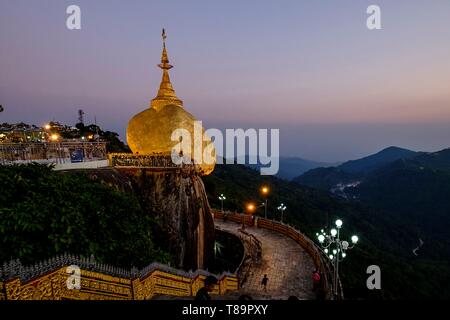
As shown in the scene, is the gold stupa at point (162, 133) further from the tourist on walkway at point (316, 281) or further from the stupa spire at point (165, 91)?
the tourist on walkway at point (316, 281)

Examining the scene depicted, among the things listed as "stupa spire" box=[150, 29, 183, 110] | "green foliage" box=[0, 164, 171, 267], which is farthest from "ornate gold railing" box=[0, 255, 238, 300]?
"stupa spire" box=[150, 29, 183, 110]

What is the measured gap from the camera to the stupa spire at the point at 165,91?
61.4 feet

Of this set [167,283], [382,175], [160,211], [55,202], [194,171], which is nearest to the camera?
[55,202]

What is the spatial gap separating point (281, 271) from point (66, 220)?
1285 cm

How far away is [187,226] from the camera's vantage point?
14.4 meters

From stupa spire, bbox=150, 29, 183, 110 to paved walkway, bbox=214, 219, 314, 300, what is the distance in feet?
42.1

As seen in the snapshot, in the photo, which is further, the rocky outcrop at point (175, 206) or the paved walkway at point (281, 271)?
the rocky outcrop at point (175, 206)

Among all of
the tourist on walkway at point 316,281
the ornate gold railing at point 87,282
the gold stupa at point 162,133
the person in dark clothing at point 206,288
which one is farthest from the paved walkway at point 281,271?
the person in dark clothing at point 206,288

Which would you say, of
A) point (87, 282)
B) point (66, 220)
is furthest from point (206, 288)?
point (66, 220)

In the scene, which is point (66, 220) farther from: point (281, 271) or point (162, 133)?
point (281, 271)

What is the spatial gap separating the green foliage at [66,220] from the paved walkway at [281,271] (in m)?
6.87

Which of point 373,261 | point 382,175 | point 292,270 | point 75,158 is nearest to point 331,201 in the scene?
point 373,261
